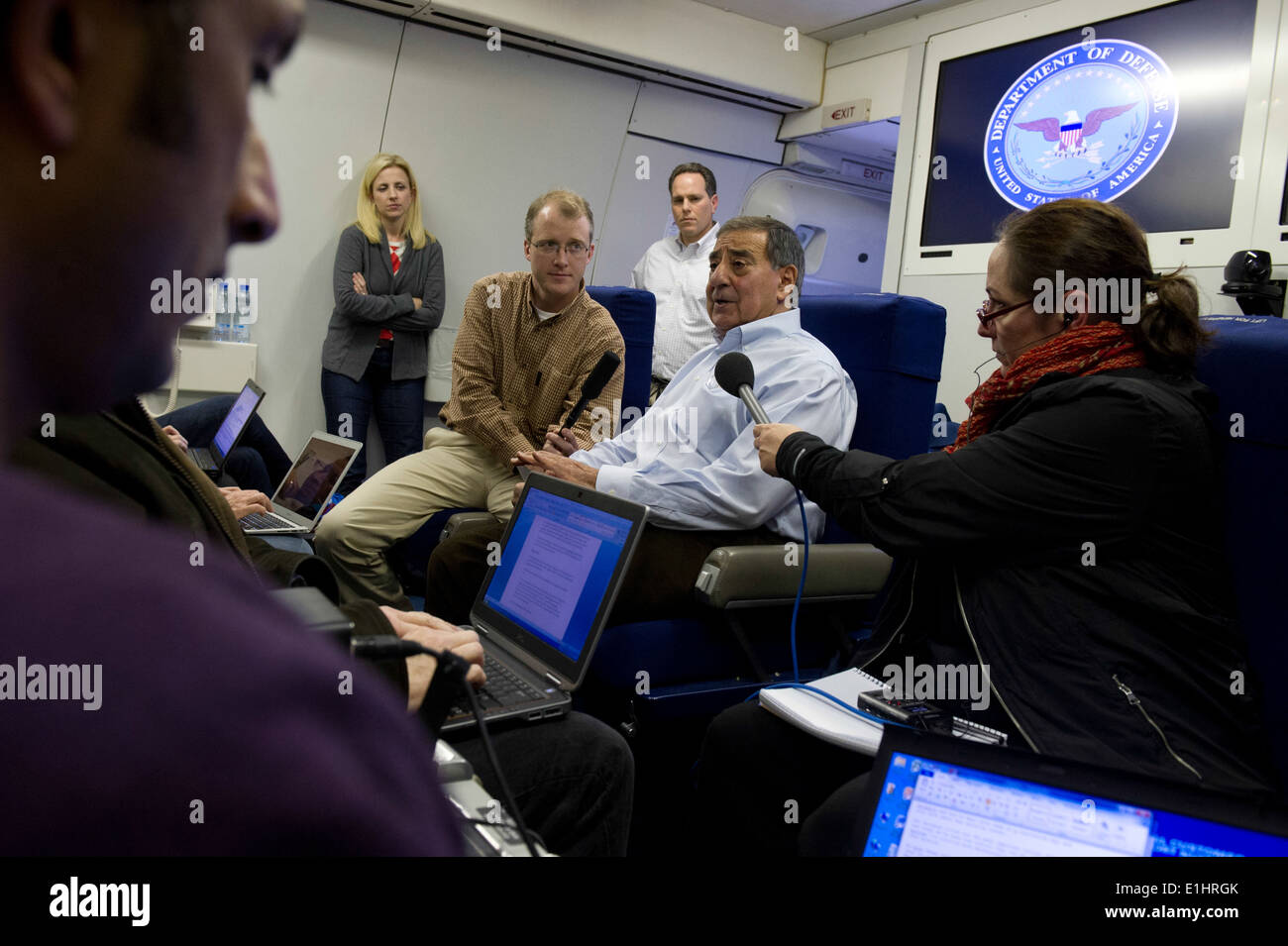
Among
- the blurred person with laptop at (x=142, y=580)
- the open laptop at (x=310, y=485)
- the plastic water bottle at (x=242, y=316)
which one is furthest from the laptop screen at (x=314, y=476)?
the blurred person with laptop at (x=142, y=580)

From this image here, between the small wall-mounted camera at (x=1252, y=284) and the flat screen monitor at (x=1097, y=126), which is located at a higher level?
the flat screen monitor at (x=1097, y=126)

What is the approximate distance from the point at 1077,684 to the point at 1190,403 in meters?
0.45

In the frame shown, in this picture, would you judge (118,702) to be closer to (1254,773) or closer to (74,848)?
(74,848)

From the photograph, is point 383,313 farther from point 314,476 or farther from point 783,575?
point 783,575

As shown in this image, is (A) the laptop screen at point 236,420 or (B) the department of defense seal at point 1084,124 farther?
(B) the department of defense seal at point 1084,124

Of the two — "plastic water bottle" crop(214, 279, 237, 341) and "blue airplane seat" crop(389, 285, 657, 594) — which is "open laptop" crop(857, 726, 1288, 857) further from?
"plastic water bottle" crop(214, 279, 237, 341)

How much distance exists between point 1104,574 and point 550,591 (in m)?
0.87

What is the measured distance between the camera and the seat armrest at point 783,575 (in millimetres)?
1854

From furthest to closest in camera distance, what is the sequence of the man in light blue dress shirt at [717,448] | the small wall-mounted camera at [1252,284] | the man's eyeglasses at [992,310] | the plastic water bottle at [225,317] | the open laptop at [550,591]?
1. the plastic water bottle at [225,317]
2. the small wall-mounted camera at [1252,284]
3. the man in light blue dress shirt at [717,448]
4. the man's eyeglasses at [992,310]
5. the open laptop at [550,591]

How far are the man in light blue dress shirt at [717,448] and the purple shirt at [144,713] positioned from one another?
175 centimetres

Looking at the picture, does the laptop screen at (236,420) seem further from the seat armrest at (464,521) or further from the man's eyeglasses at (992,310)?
the man's eyeglasses at (992,310)

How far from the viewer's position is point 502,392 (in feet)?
9.75

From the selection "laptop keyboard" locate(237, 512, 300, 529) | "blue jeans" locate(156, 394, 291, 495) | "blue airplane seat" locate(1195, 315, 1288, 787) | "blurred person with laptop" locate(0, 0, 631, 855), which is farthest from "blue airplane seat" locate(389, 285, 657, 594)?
"blurred person with laptop" locate(0, 0, 631, 855)
